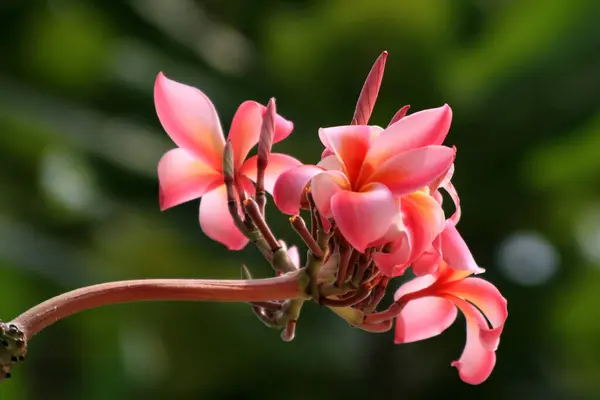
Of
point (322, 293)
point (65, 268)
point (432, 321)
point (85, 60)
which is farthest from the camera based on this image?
point (85, 60)

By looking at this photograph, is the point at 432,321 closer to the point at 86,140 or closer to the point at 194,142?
the point at 194,142

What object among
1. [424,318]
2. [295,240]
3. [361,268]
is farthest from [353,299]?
[295,240]

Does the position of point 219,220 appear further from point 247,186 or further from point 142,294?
point 142,294

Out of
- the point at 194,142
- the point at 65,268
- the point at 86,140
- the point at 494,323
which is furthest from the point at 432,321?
the point at 86,140

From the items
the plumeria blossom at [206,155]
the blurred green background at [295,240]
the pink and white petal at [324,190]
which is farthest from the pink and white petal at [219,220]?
the blurred green background at [295,240]

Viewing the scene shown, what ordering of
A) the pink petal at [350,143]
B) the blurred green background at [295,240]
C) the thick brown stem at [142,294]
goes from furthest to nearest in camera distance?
1. the blurred green background at [295,240]
2. the pink petal at [350,143]
3. the thick brown stem at [142,294]

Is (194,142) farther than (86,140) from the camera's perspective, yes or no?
No

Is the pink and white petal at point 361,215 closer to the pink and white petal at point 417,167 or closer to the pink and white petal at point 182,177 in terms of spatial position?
the pink and white petal at point 417,167
